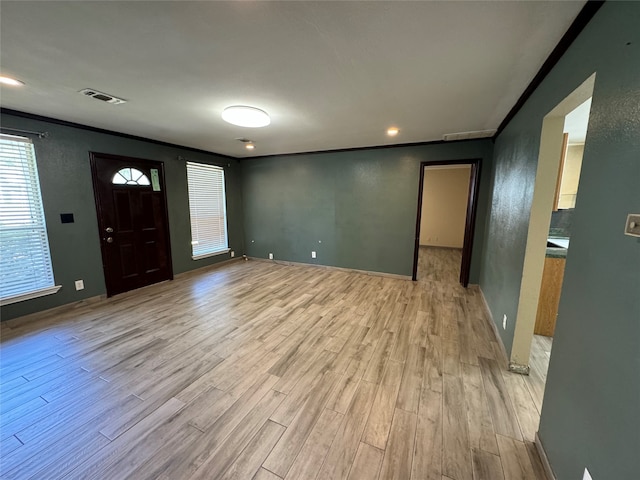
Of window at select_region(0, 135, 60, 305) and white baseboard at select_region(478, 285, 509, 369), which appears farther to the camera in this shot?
window at select_region(0, 135, 60, 305)

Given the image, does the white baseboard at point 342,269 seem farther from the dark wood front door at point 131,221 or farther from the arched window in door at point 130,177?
the arched window in door at point 130,177

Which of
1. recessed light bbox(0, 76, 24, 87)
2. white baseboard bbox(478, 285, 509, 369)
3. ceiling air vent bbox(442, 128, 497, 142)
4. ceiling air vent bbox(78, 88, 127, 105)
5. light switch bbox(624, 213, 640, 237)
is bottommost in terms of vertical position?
white baseboard bbox(478, 285, 509, 369)

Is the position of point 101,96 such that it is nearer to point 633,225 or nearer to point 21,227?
point 21,227

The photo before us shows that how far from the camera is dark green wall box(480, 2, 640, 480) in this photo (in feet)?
2.82

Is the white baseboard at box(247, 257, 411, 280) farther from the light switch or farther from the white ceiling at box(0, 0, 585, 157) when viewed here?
the light switch

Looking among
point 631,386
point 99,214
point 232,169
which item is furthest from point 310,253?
point 631,386

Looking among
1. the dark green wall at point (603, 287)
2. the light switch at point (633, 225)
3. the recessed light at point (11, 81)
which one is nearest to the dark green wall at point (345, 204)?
the dark green wall at point (603, 287)

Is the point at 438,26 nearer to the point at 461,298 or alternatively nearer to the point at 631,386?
the point at 631,386

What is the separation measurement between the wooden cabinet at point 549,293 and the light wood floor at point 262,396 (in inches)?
22.4

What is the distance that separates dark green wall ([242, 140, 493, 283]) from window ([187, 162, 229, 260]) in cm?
66

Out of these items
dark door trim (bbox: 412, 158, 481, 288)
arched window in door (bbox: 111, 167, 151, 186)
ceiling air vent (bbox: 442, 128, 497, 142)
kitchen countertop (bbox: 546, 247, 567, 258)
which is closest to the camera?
kitchen countertop (bbox: 546, 247, 567, 258)

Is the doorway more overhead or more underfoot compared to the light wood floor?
more overhead

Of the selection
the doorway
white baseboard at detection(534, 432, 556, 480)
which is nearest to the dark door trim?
the doorway

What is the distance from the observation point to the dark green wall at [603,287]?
0.86 metres
